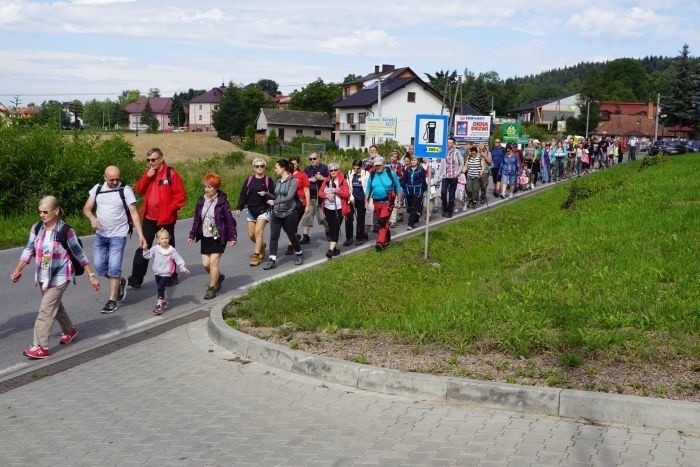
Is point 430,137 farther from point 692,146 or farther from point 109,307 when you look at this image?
point 692,146

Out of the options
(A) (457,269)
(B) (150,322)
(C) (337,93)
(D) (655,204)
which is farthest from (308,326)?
(C) (337,93)

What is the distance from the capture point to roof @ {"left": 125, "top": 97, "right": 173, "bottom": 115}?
172 meters

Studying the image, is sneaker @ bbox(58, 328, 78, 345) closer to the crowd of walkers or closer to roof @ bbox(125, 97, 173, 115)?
the crowd of walkers

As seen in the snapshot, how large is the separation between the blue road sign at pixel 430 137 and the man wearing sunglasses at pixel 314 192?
222 centimetres

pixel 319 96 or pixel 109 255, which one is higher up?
pixel 319 96

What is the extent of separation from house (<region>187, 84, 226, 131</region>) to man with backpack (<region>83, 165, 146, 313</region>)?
146916 millimetres

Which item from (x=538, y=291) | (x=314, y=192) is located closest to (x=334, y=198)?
(x=314, y=192)

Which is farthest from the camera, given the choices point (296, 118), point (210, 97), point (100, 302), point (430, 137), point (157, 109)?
point (157, 109)

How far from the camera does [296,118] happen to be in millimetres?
102250

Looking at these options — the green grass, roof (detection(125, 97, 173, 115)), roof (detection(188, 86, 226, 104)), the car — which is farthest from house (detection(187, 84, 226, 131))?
the green grass

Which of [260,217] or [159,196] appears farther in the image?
[260,217]

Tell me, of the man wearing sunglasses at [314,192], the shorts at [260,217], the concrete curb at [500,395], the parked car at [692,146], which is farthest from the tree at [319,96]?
the concrete curb at [500,395]

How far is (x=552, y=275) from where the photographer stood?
9.46m

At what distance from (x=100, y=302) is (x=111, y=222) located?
136cm
